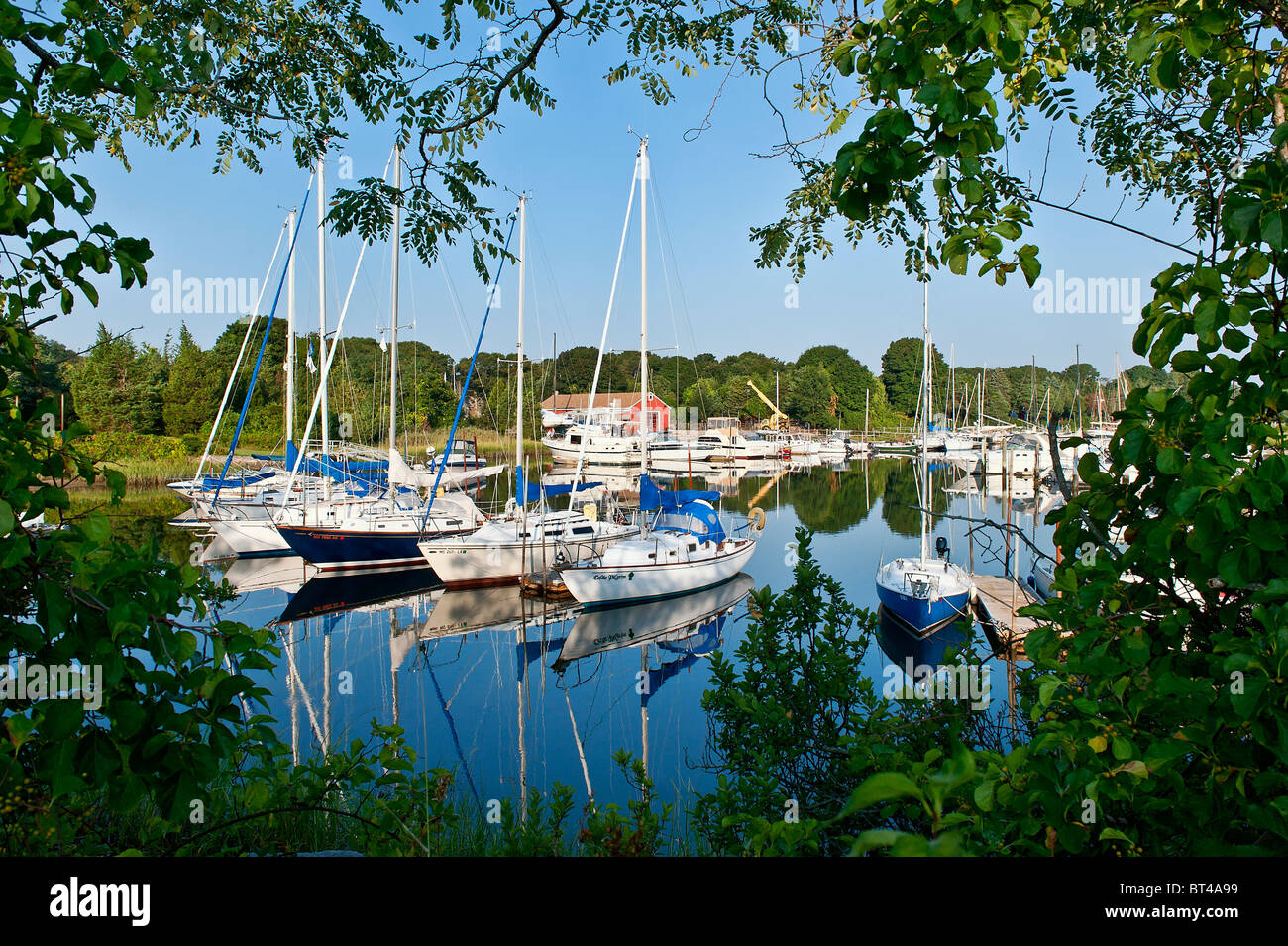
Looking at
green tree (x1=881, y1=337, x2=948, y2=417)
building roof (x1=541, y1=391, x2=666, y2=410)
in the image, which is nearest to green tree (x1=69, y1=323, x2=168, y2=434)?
building roof (x1=541, y1=391, x2=666, y2=410)

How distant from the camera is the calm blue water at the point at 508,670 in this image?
10.3 m

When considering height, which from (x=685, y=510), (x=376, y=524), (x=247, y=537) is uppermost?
(x=685, y=510)

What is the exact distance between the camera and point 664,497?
20500mm

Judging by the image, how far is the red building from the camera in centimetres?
6353

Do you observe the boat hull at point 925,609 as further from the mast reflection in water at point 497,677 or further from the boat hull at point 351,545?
the boat hull at point 351,545

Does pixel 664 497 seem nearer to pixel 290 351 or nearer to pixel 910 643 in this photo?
pixel 910 643

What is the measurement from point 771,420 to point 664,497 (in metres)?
65.5

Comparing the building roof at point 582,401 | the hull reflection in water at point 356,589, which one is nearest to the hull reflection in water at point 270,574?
the hull reflection in water at point 356,589

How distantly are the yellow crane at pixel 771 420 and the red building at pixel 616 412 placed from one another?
38.5 feet

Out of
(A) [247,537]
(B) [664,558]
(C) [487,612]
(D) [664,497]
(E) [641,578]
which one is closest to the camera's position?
(E) [641,578]

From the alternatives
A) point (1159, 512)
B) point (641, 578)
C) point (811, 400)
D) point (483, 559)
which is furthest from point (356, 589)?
point (811, 400)

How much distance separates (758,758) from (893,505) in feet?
118

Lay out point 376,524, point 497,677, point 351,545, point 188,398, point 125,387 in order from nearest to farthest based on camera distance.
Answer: point 497,677 → point 351,545 → point 376,524 → point 125,387 → point 188,398
